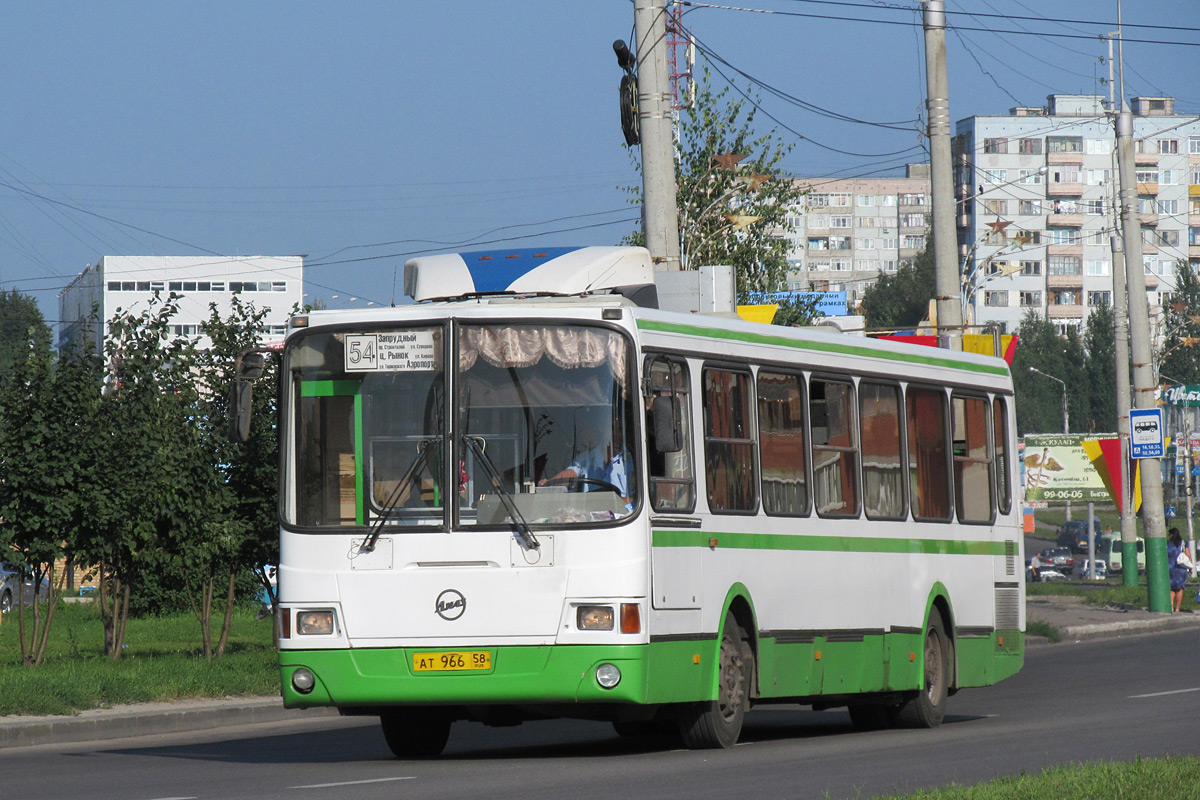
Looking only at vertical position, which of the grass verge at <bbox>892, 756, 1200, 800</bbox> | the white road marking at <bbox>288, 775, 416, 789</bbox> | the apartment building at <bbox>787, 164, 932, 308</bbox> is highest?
the apartment building at <bbox>787, 164, 932, 308</bbox>

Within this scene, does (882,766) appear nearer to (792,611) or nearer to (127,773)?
(792,611)

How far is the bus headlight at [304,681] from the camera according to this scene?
38.3 ft

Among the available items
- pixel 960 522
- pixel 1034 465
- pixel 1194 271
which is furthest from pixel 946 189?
pixel 1194 271

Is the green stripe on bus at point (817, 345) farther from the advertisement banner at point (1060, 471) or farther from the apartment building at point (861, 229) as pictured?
the apartment building at point (861, 229)

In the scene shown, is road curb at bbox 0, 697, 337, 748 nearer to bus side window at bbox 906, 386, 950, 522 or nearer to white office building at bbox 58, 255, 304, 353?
bus side window at bbox 906, 386, 950, 522

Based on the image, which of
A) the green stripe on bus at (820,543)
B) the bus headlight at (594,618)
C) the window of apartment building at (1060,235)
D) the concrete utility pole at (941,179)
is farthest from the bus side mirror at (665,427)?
the window of apartment building at (1060,235)

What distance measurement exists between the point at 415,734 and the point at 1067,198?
13795 cm

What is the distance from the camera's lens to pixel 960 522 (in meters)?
15.8

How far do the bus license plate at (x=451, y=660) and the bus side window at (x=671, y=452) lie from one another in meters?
1.36

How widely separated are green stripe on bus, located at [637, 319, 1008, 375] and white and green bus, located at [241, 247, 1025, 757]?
0.03 metres

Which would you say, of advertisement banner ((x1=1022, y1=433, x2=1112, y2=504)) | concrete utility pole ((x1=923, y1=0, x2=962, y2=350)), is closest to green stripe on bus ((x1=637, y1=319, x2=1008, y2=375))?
concrete utility pole ((x1=923, y1=0, x2=962, y2=350))

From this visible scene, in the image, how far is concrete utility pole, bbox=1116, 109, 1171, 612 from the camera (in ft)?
116

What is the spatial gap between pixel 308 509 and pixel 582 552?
1.83 m

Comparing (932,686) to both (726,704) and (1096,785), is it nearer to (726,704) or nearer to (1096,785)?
(726,704)
